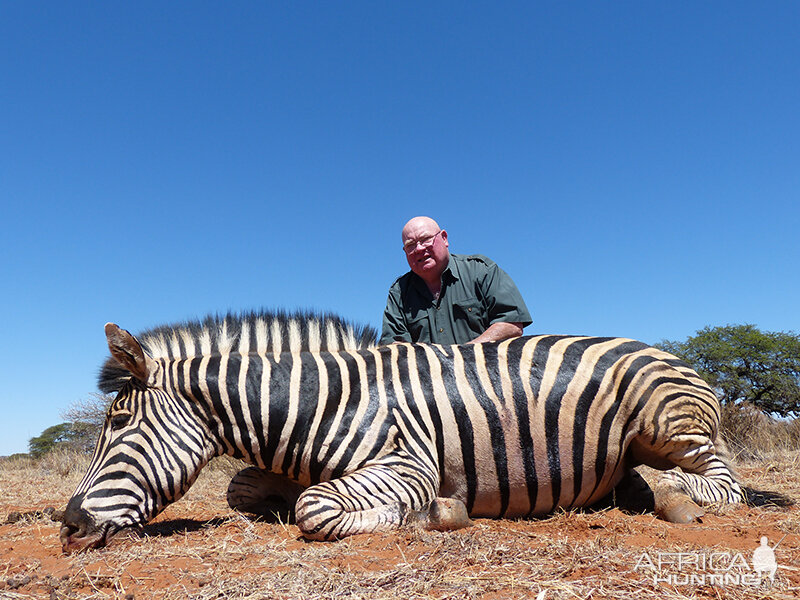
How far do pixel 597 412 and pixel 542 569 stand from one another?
150 cm

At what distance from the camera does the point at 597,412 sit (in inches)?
144

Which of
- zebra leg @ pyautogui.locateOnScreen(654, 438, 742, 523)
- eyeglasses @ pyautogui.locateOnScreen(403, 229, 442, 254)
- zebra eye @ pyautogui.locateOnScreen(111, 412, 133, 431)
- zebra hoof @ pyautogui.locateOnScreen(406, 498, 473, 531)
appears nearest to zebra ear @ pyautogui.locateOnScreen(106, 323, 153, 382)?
zebra eye @ pyautogui.locateOnScreen(111, 412, 133, 431)

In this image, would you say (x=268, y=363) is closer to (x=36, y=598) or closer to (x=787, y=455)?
(x=36, y=598)

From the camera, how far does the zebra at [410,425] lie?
3318 millimetres

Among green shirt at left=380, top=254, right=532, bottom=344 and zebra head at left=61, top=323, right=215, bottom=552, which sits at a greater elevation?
green shirt at left=380, top=254, right=532, bottom=344

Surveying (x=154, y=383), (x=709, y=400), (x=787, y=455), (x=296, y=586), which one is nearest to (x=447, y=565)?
(x=296, y=586)

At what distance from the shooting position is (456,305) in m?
5.36

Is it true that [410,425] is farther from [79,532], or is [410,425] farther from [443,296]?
[443,296]

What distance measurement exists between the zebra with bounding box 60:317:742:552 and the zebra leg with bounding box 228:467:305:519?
31 centimetres

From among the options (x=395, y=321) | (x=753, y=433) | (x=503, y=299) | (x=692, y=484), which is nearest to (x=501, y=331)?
(x=503, y=299)

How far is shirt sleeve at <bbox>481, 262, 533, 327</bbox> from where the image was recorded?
16.5 ft

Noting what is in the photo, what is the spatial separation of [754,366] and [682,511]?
1549 cm

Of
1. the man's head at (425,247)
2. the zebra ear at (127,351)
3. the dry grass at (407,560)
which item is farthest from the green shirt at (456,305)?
the zebra ear at (127,351)
